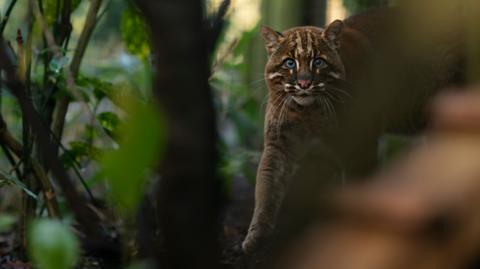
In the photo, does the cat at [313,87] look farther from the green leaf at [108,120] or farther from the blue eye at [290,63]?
the green leaf at [108,120]

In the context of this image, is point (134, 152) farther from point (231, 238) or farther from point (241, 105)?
point (241, 105)

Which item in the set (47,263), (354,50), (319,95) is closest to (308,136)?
(319,95)

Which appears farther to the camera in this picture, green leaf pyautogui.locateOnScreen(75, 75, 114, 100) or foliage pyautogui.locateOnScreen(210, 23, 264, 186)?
foliage pyautogui.locateOnScreen(210, 23, 264, 186)

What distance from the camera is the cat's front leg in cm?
317

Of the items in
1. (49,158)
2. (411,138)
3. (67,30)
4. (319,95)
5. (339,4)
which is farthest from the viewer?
(339,4)

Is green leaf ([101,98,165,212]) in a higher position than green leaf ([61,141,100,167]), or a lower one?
higher

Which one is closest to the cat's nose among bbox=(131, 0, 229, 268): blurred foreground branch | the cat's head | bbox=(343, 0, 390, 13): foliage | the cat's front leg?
the cat's head

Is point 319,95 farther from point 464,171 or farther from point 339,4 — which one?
point 464,171

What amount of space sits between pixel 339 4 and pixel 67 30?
5.68ft

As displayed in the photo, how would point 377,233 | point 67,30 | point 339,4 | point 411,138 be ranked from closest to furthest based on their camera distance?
point 377,233 → point 67,30 → point 411,138 → point 339,4

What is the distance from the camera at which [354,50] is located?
3754 millimetres

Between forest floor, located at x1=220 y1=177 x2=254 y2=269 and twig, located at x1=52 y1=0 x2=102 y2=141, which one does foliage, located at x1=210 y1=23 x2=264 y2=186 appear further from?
twig, located at x1=52 y1=0 x2=102 y2=141

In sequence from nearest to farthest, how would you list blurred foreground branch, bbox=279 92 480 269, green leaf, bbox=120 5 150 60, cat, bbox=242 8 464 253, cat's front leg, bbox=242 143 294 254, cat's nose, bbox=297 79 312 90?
blurred foreground branch, bbox=279 92 480 269 < cat's front leg, bbox=242 143 294 254 < cat, bbox=242 8 464 253 < cat's nose, bbox=297 79 312 90 < green leaf, bbox=120 5 150 60

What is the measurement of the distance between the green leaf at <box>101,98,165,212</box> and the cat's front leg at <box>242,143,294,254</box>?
1.92m
